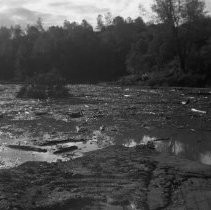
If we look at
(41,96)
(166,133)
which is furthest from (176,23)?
(166,133)

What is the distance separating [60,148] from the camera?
1888cm

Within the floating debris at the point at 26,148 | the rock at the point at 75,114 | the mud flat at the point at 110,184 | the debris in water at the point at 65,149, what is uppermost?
the mud flat at the point at 110,184

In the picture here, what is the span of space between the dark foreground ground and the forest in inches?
1472

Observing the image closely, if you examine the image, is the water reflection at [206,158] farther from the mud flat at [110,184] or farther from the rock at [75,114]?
the rock at [75,114]

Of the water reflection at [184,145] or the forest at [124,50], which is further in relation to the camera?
the forest at [124,50]

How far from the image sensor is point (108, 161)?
15383 millimetres

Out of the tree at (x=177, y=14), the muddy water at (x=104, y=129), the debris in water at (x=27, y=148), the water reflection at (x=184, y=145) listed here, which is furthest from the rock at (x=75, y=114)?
the tree at (x=177, y=14)

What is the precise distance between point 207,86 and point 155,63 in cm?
2432

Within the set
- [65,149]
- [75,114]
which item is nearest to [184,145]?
[65,149]

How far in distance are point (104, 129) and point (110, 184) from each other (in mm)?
12629

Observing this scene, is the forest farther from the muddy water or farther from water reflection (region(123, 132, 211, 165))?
water reflection (region(123, 132, 211, 165))

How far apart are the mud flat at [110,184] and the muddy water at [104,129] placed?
78.6 inches

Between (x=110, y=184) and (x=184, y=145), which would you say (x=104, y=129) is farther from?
(x=110, y=184)

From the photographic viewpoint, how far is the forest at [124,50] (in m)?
73.1
